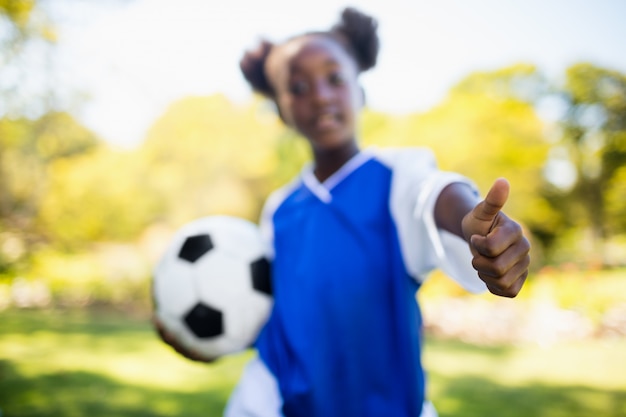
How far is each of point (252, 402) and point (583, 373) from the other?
404 cm

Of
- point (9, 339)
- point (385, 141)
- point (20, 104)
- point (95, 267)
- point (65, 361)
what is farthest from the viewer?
A: point (385, 141)

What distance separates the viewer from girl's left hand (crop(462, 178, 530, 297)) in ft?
2.08

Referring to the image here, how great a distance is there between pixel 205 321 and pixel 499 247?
1.18m

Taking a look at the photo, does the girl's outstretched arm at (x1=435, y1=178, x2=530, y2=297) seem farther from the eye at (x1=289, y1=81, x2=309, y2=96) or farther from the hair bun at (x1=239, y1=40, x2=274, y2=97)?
the hair bun at (x1=239, y1=40, x2=274, y2=97)

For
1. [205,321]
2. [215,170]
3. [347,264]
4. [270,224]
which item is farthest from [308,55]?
[215,170]

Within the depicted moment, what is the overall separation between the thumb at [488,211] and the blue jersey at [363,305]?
36cm

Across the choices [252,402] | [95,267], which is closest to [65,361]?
[252,402]

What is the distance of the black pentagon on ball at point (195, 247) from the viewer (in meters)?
1.63

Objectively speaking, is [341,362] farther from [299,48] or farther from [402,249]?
[299,48]

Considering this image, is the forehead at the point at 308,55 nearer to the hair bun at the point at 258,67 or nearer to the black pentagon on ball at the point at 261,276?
the hair bun at the point at 258,67

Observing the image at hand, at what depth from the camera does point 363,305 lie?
1.22 metres

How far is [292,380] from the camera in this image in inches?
50.6

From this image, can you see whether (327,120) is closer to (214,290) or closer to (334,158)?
(334,158)

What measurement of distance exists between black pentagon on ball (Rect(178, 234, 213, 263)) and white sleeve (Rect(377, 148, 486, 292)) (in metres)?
0.77
